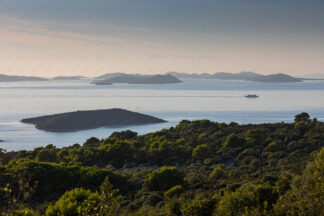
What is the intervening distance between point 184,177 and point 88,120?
11490cm

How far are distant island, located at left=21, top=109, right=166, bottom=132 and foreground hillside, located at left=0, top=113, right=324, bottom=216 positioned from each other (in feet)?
240

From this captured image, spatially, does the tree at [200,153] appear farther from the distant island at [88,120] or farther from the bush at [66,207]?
the distant island at [88,120]

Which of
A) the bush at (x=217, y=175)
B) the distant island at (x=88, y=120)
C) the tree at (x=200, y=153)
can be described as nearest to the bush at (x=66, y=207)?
the bush at (x=217, y=175)

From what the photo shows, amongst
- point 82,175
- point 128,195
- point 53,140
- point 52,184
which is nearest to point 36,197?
point 52,184

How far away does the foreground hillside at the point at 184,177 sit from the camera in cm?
1249

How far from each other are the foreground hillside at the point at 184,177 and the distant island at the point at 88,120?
7328cm

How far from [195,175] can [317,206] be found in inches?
664

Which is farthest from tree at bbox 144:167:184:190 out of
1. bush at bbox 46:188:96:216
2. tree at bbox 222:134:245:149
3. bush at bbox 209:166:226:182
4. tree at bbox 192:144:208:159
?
tree at bbox 222:134:245:149

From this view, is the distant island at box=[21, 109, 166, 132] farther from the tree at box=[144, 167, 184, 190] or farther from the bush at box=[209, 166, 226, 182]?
the bush at box=[209, 166, 226, 182]

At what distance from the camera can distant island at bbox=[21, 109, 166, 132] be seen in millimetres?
131512

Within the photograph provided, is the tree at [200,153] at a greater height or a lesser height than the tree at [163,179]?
lesser

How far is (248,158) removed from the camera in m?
→ 36.0

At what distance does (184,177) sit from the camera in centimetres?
2811

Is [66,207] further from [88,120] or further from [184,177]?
[88,120]
